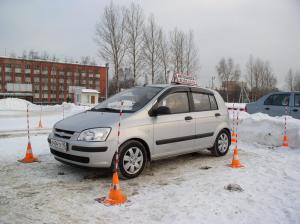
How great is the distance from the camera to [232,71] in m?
64.2

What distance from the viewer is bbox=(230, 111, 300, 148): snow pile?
9035 millimetres

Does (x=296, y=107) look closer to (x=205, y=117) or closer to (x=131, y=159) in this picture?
(x=205, y=117)

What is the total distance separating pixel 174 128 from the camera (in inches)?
232

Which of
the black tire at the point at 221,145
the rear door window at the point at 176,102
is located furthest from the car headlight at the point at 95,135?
the black tire at the point at 221,145

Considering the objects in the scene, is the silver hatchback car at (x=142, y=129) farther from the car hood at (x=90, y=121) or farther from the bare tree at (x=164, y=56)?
the bare tree at (x=164, y=56)

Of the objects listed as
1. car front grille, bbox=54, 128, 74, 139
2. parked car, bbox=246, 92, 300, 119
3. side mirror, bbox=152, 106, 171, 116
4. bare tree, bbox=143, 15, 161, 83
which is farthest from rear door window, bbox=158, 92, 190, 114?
bare tree, bbox=143, 15, 161, 83

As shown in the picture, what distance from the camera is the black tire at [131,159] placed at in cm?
502

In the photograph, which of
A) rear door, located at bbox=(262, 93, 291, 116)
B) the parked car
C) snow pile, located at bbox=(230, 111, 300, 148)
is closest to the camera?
snow pile, located at bbox=(230, 111, 300, 148)

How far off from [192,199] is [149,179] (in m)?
1.18

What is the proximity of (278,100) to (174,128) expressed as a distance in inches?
280

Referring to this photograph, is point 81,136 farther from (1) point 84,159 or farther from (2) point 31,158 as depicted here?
(2) point 31,158

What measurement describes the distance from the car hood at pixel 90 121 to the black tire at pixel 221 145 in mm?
2932

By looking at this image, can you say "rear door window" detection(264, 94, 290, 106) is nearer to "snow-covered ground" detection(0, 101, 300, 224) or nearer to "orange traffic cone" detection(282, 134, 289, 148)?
"orange traffic cone" detection(282, 134, 289, 148)

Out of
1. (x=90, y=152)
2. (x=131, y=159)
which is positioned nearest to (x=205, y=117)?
(x=131, y=159)
